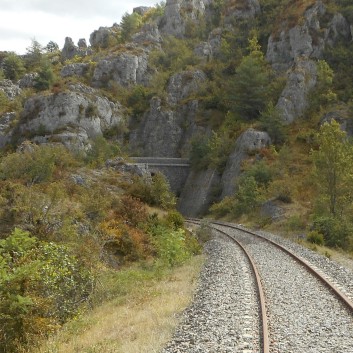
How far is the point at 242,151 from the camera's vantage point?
181 ft

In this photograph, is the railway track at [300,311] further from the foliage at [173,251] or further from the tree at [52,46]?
the tree at [52,46]

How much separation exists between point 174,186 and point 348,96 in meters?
27.4

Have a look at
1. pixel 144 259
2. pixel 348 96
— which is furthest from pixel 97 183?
pixel 348 96

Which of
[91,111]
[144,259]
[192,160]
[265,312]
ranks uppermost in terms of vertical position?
[91,111]

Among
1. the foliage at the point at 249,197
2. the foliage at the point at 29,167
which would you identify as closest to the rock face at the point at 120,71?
the foliage at the point at 249,197

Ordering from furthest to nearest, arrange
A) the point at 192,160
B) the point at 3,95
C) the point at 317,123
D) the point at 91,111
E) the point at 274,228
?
1. the point at 3,95
2. the point at 91,111
3. the point at 192,160
4. the point at 317,123
5. the point at 274,228

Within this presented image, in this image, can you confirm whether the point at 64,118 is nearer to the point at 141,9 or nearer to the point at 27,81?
the point at 27,81

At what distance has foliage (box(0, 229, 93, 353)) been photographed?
35.7ft

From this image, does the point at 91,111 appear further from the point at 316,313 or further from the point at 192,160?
the point at 316,313

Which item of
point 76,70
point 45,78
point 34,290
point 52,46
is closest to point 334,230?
point 34,290

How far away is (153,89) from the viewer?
7994cm

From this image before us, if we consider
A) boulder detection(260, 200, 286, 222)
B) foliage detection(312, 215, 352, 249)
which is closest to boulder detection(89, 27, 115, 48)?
boulder detection(260, 200, 286, 222)

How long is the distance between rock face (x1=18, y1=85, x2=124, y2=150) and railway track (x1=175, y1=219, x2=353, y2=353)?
4664 cm

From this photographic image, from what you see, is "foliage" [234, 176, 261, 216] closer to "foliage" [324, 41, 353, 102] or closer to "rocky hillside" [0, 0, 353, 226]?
"rocky hillside" [0, 0, 353, 226]
